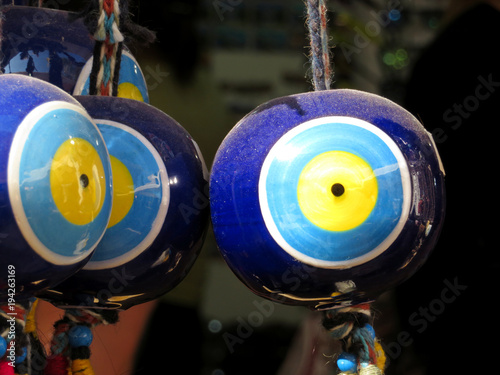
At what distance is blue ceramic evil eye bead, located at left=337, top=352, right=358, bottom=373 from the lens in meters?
0.63

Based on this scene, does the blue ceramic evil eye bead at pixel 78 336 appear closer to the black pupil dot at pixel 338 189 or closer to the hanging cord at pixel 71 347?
the hanging cord at pixel 71 347

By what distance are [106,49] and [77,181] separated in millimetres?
181

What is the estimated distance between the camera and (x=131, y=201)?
0.62m

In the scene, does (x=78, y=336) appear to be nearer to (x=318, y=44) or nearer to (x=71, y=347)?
(x=71, y=347)

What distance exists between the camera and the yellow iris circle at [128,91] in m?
0.79

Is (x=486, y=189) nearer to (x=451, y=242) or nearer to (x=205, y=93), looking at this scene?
(x=451, y=242)

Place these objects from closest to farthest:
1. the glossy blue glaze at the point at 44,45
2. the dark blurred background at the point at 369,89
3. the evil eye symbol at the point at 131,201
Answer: the evil eye symbol at the point at 131,201, the glossy blue glaze at the point at 44,45, the dark blurred background at the point at 369,89

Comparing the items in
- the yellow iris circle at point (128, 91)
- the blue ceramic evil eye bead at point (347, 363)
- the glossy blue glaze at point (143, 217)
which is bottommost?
the blue ceramic evil eye bead at point (347, 363)

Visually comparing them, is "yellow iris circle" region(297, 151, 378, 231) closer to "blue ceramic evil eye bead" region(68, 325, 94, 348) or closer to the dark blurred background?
"blue ceramic evil eye bead" region(68, 325, 94, 348)

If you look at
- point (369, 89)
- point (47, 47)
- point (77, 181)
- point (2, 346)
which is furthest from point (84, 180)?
point (369, 89)

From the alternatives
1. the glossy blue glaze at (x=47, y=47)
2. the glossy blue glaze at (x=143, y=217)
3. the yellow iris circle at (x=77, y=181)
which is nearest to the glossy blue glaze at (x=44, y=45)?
the glossy blue glaze at (x=47, y=47)

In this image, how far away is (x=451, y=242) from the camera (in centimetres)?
114

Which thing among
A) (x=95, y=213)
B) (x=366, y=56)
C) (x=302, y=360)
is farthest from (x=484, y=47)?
(x=95, y=213)

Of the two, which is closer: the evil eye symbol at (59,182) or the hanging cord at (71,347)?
the evil eye symbol at (59,182)
